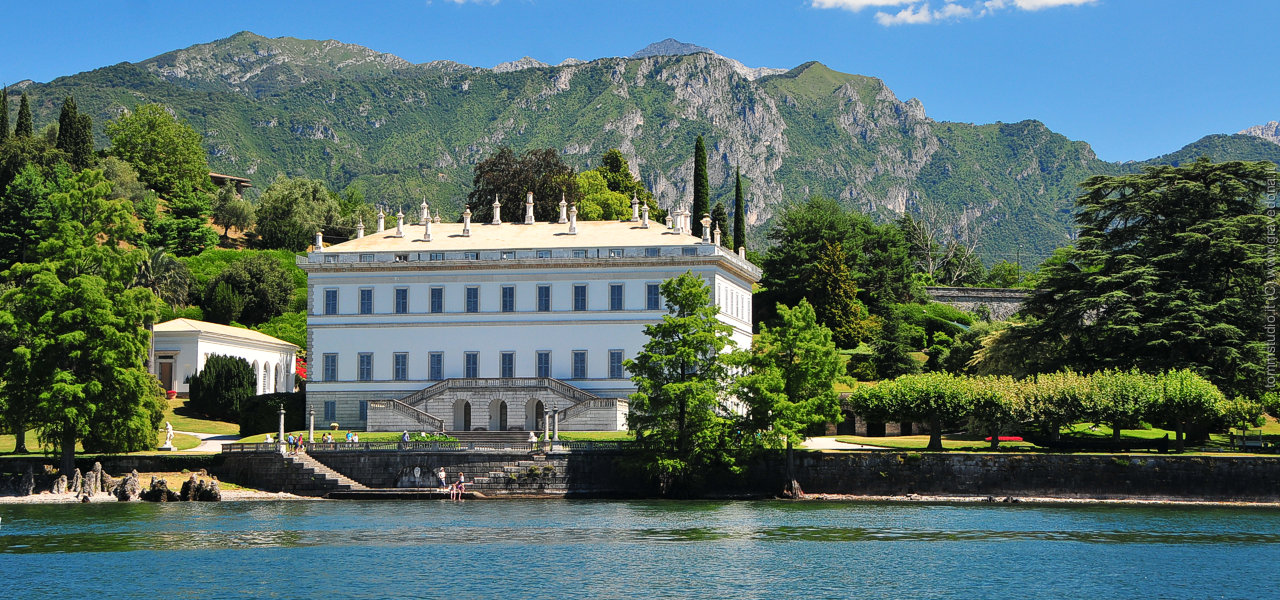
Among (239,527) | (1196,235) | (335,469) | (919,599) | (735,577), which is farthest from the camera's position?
(1196,235)

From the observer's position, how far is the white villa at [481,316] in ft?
202

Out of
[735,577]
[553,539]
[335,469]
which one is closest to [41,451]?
[335,469]

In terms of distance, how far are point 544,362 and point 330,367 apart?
402 inches

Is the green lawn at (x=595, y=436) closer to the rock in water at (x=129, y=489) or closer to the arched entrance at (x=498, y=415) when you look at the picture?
the arched entrance at (x=498, y=415)

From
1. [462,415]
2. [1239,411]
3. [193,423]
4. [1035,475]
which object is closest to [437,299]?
[462,415]

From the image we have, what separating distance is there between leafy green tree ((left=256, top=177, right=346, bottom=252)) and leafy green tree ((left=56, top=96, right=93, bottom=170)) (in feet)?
46.8

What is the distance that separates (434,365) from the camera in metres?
62.9

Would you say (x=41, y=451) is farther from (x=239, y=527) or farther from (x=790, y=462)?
(x=790, y=462)

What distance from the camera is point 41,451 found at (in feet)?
173

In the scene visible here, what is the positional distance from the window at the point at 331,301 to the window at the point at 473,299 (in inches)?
252

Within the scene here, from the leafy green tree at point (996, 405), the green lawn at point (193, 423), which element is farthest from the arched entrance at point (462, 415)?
the leafy green tree at point (996, 405)

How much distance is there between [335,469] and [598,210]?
40523 millimetres

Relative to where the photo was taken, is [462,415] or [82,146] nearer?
[462,415]

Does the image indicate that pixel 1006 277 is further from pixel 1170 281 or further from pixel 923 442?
pixel 923 442
